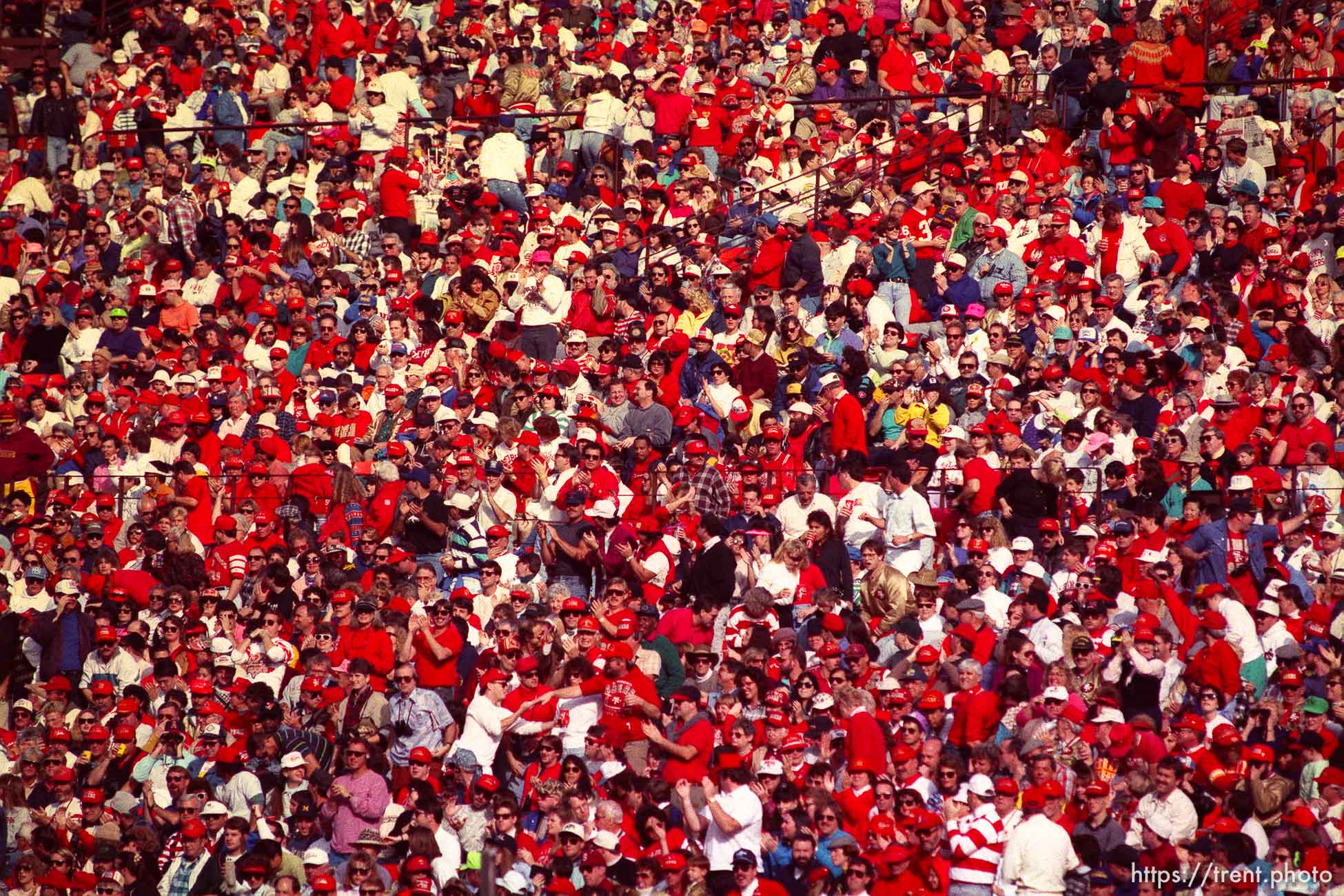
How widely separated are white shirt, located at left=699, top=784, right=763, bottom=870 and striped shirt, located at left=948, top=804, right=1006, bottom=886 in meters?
1.43

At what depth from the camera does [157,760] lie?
19016mm

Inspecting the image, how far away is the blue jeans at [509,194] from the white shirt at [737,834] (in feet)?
32.0

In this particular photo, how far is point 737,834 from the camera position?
16.9 m

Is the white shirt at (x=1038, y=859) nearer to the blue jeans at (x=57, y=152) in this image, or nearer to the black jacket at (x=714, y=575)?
the black jacket at (x=714, y=575)

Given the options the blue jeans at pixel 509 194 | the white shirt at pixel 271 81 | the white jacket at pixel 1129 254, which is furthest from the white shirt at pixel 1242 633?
the white shirt at pixel 271 81

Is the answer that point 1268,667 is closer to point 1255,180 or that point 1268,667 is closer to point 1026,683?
point 1026,683

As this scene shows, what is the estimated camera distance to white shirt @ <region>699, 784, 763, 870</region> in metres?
16.9

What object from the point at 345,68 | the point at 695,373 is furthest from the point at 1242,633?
the point at 345,68

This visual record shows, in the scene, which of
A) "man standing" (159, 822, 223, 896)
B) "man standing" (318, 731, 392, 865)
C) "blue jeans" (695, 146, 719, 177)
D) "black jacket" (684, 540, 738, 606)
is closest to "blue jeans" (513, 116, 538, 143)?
"blue jeans" (695, 146, 719, 177)

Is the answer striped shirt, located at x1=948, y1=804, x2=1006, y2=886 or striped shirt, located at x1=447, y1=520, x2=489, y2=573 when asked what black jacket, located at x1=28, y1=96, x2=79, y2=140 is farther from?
striped shirt, located at x1=948, y1=804, x2=1006, y2=886

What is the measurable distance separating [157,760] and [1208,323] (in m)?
10.4

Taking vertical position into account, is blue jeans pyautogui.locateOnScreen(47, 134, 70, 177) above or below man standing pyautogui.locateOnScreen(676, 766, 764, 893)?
above

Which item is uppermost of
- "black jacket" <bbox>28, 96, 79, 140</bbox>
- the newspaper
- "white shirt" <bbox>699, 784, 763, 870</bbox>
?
the newspaper

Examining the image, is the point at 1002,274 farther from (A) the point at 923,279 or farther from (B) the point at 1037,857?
(B) the point at 1037,857
